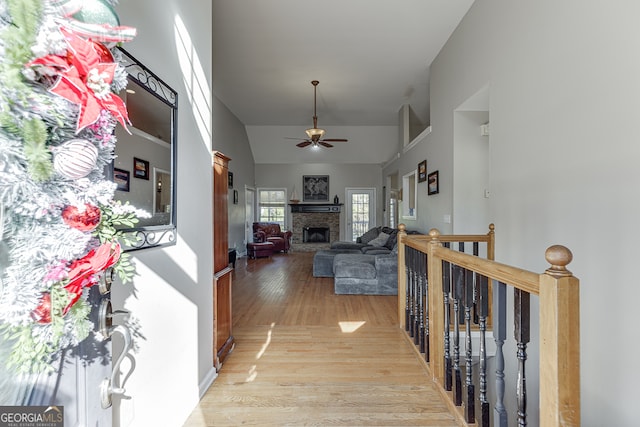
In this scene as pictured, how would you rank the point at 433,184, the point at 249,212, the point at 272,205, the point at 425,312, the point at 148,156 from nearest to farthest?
the point at 148,156, the point at 425,312, the point at 433,184, the point at 249,212, the point at 272,205

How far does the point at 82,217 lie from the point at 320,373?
2086 mm

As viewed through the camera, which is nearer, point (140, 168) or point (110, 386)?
point (110, 386)

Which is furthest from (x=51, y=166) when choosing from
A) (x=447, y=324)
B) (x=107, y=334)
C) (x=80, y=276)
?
(x=447, y=324)

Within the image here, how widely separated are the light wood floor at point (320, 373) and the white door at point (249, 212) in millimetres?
4844

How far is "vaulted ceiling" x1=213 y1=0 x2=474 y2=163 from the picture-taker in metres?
3.49

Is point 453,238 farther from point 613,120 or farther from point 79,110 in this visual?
point 79,110

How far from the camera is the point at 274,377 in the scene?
225 cm

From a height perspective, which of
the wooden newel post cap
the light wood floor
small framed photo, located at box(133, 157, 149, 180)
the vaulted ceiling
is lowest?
the light wood floor

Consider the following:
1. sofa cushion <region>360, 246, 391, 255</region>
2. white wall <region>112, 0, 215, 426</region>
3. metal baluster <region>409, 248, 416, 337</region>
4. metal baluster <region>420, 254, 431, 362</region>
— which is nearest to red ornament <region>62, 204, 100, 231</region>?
white wall <region>112, 0, 215, 426</region>

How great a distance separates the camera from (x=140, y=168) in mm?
1390

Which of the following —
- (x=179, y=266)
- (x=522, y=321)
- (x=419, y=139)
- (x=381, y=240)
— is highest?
(x=419, y=139)

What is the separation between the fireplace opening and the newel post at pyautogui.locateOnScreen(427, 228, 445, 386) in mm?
7790

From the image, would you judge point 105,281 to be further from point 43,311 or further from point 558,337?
point 558,337

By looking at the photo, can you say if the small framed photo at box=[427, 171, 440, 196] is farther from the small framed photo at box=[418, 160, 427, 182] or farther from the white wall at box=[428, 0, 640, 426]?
the white wall at box=[428, 0, 640, 426]
